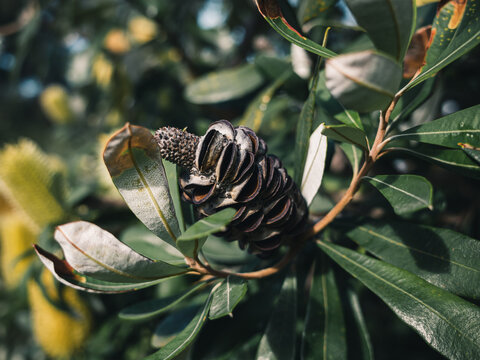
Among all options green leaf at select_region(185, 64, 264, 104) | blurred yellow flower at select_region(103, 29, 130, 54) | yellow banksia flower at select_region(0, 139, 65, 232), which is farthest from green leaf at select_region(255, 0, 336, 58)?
blurred yellow flower at select_region(103, 29, 130, 54)

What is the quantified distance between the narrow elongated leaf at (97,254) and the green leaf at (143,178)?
0.05 m

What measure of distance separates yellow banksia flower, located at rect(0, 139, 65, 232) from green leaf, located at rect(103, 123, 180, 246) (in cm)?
83

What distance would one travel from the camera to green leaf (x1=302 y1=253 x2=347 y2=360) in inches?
21.1

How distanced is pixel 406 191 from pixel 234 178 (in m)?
0.20

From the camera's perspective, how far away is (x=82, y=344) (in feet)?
4.09

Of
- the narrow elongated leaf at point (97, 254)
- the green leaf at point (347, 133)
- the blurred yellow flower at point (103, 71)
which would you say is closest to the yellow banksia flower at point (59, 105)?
the blurred yellow flower at point (103, 71)

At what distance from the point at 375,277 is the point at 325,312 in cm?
13

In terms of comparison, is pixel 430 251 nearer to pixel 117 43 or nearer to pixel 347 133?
pixel 347 133

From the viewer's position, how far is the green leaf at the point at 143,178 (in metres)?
0.39

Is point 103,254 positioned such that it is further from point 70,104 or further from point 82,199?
point 70,104

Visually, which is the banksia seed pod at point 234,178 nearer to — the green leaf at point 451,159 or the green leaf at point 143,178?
the green leaf at point 143,178

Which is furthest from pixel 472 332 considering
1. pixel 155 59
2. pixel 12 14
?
pixel 12 14

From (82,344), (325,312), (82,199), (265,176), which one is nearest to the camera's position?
(265,176)

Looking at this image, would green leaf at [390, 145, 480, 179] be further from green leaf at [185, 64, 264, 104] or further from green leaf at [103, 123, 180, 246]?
green leaf at [185, 64, 264, 104]
